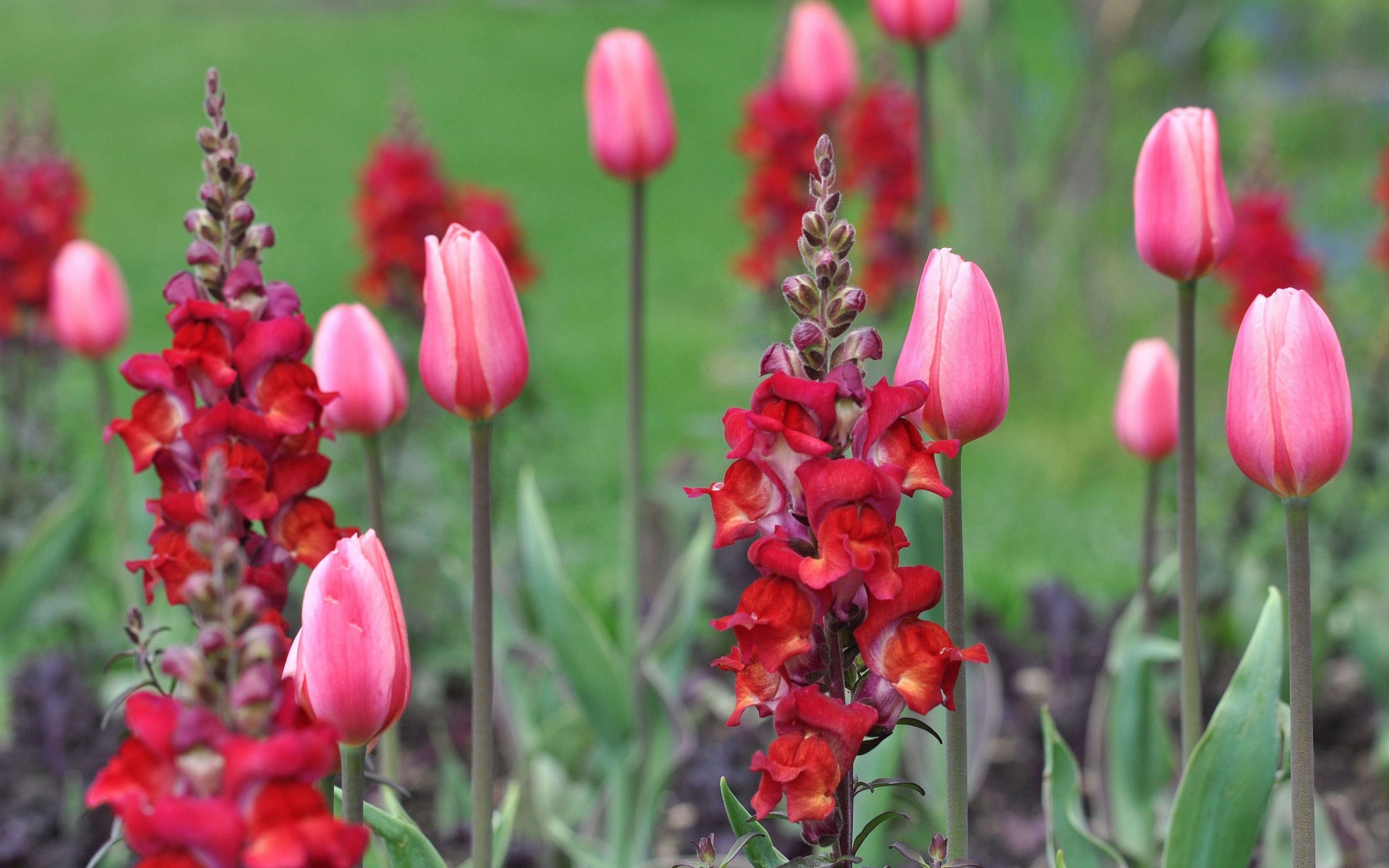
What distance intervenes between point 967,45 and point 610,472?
1888mm

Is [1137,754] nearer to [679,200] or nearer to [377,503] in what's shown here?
[377,503]

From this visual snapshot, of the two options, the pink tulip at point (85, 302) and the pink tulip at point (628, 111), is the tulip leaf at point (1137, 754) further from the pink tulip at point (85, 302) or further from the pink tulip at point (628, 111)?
the pink tulip at point (85, 302)

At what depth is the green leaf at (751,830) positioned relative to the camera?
3.38 ft

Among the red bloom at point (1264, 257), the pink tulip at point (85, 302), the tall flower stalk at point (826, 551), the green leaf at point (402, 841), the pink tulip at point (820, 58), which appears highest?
the pink tulip at point (820, 58)

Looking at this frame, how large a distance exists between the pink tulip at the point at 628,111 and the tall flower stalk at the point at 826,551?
97cm

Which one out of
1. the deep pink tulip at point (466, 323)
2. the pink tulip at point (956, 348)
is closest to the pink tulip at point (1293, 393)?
the pink tulip at point (956, 348)

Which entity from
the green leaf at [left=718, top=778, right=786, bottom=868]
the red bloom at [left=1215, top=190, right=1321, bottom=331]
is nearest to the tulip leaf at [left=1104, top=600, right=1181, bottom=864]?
the green leaf at [left=718, top=778, right=786, bottom=868]

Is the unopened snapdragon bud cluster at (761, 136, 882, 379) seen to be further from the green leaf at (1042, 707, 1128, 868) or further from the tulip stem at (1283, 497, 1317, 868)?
the green leaf at (1042, 707, 1128, 868)

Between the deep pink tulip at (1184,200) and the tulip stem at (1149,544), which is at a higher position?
the deep pink tulip at (1184,200)

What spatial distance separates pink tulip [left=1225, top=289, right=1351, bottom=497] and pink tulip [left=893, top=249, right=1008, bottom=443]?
20 centimetres

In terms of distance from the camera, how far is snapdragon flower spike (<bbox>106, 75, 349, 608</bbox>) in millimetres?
1076

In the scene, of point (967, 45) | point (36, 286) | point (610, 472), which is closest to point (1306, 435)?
point (36, 286)

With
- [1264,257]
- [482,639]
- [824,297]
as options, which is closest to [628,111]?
[482,639]

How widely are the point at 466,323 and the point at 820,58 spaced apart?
4.92 feet
